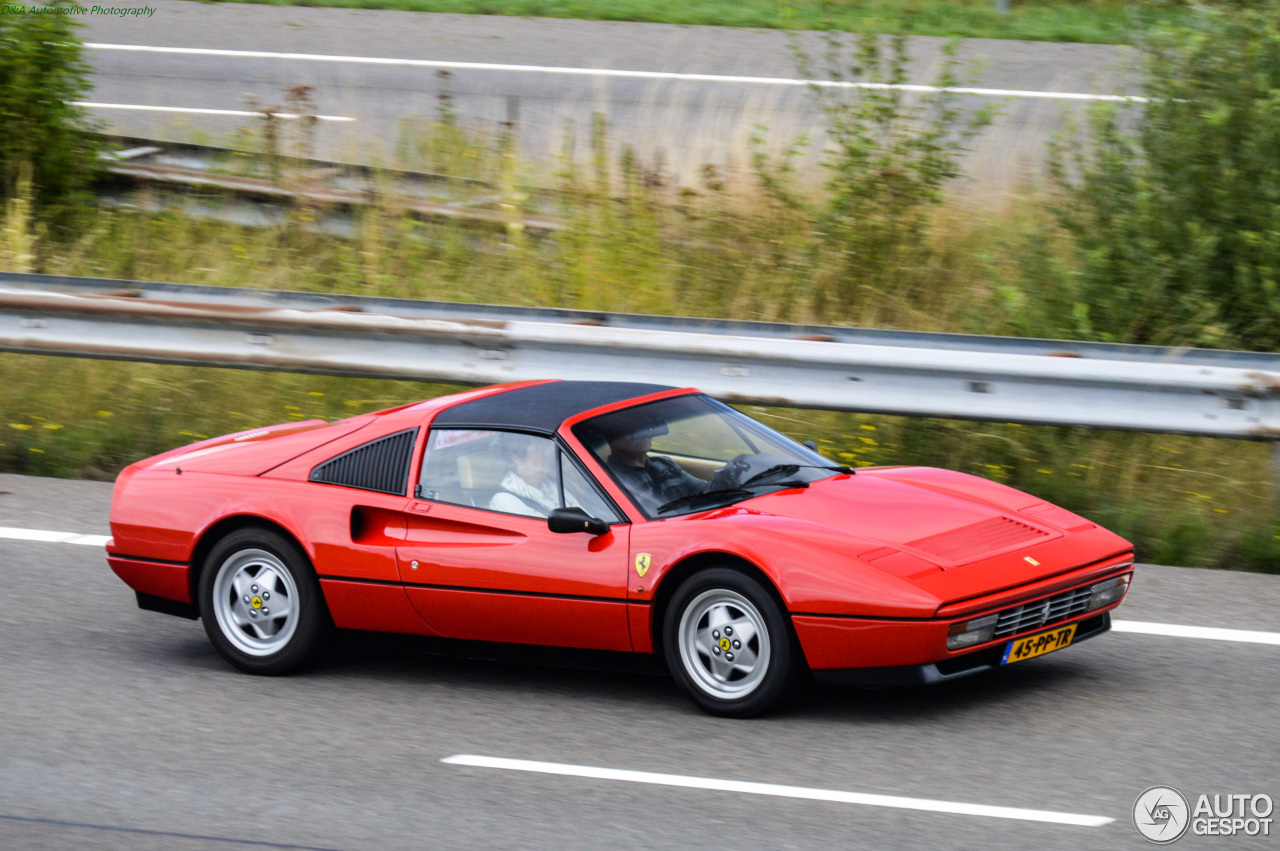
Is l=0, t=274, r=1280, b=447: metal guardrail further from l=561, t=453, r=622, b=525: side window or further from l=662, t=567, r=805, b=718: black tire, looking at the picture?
l=662, t=567, r=805, b=718: black tire

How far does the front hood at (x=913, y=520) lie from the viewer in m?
5.20

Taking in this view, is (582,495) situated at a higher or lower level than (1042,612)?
higher

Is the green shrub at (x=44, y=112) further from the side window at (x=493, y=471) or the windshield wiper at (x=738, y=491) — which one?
the windshield wiper at (x=738, y=491)

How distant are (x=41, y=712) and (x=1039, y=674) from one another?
381 cm

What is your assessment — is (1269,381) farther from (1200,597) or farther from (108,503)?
(108,503)

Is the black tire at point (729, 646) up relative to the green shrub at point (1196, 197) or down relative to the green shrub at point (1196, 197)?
down

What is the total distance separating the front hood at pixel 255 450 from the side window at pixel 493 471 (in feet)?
1.58

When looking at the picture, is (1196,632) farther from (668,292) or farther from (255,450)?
(668,292)

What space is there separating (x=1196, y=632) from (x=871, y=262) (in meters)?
5.18

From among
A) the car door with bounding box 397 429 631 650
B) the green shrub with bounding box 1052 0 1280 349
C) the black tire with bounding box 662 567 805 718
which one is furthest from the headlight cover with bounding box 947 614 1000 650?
the green shrub with bounding box 1052 0 1280 349

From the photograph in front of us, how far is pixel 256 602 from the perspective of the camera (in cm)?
610

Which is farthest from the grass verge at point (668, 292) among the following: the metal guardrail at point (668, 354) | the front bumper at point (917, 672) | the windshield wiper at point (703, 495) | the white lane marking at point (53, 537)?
the windshield wiper at point (703, 495)

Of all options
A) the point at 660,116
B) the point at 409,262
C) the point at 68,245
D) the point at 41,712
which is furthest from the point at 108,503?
the point at 660,116

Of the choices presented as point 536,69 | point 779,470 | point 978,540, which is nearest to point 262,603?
point 779,470
